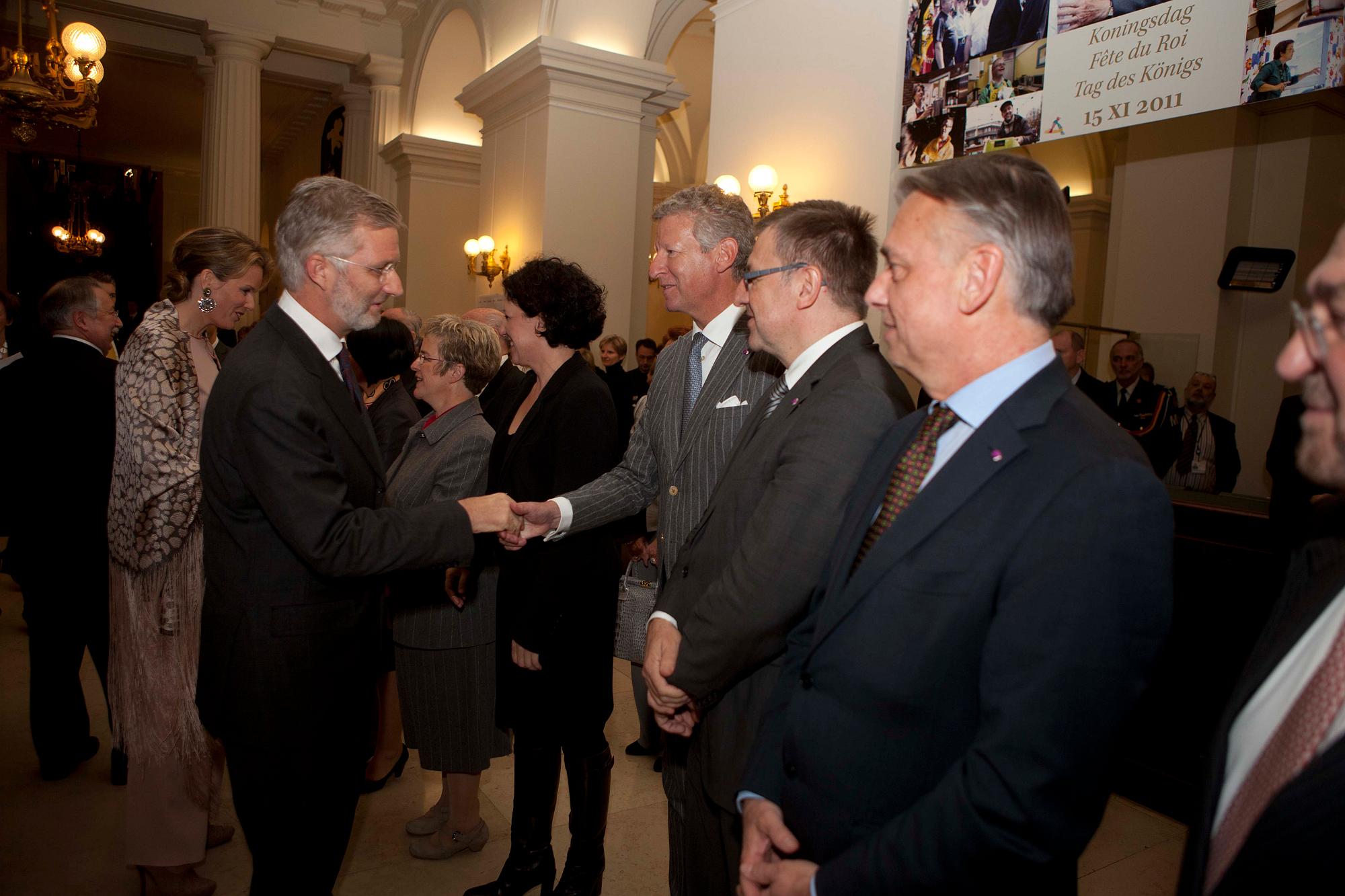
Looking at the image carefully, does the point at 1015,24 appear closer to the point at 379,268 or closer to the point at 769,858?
the point at 379,268

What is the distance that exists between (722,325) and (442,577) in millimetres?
1246

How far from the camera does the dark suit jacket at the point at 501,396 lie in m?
2.91

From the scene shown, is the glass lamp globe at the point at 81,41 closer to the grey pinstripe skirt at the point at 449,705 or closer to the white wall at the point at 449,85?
the white wall at the point at 449,85

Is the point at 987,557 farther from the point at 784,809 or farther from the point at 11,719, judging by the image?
the point at 11,719

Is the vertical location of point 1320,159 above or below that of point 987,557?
above

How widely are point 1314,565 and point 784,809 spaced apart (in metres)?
0.84

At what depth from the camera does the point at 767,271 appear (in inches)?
69.4

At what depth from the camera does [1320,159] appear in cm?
763

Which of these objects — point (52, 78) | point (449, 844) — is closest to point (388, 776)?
point (449, 844)

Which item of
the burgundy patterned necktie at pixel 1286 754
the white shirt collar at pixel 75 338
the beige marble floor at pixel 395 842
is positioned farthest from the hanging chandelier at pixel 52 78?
the burgundy patterned necktie at pixel 1286 754

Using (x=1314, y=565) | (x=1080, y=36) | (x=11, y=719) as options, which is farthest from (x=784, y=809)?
(x=11, y=719)

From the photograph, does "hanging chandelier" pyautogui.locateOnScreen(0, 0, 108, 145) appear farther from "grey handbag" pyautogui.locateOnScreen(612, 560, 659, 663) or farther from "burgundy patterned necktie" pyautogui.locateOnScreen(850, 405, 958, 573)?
"burgundy patterned necktie" pyautogui.locateOnScreen(850, 405, 958, 573)

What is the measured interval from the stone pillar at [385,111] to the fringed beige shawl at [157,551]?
10052 millimetres

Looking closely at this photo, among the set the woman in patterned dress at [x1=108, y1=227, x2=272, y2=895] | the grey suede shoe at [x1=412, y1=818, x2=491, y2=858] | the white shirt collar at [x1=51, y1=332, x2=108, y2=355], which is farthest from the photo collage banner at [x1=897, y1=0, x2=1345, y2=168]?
the white shirt collar at [x1=51, y1=332, x2=108, y2=355]
